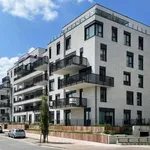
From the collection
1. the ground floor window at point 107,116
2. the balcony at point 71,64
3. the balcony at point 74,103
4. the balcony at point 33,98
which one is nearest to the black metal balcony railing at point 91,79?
the balcony at point 71,64

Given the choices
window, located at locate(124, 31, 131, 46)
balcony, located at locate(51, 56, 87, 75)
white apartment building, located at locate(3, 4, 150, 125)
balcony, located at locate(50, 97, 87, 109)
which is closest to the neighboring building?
white apartment building, located at locate(3, 4, 150, 125)

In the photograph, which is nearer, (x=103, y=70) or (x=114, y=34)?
(x=103, y=70)

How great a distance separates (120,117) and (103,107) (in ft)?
10.7

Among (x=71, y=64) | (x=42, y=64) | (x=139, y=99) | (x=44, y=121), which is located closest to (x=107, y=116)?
(x=139, y=99)

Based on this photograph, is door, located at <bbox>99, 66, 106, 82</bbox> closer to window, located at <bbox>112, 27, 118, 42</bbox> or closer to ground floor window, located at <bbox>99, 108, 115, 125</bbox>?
ground floor window, located at <bbox>99, 108, 115, 125</bbox>

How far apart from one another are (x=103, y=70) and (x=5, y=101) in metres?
55.3

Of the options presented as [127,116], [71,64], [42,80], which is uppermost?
[71,64]

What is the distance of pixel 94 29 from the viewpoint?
39875mm

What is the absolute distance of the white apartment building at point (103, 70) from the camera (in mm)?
39531

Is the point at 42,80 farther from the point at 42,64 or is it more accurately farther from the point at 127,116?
the point at 127,116

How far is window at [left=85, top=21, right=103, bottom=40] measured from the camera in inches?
1572

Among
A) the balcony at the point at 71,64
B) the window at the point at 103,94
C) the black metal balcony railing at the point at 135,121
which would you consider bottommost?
the black metal balcony railing at the point at 135,121

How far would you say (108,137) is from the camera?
1140 inches

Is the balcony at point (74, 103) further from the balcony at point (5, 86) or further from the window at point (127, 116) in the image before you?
the balcony at point (5, 86)
